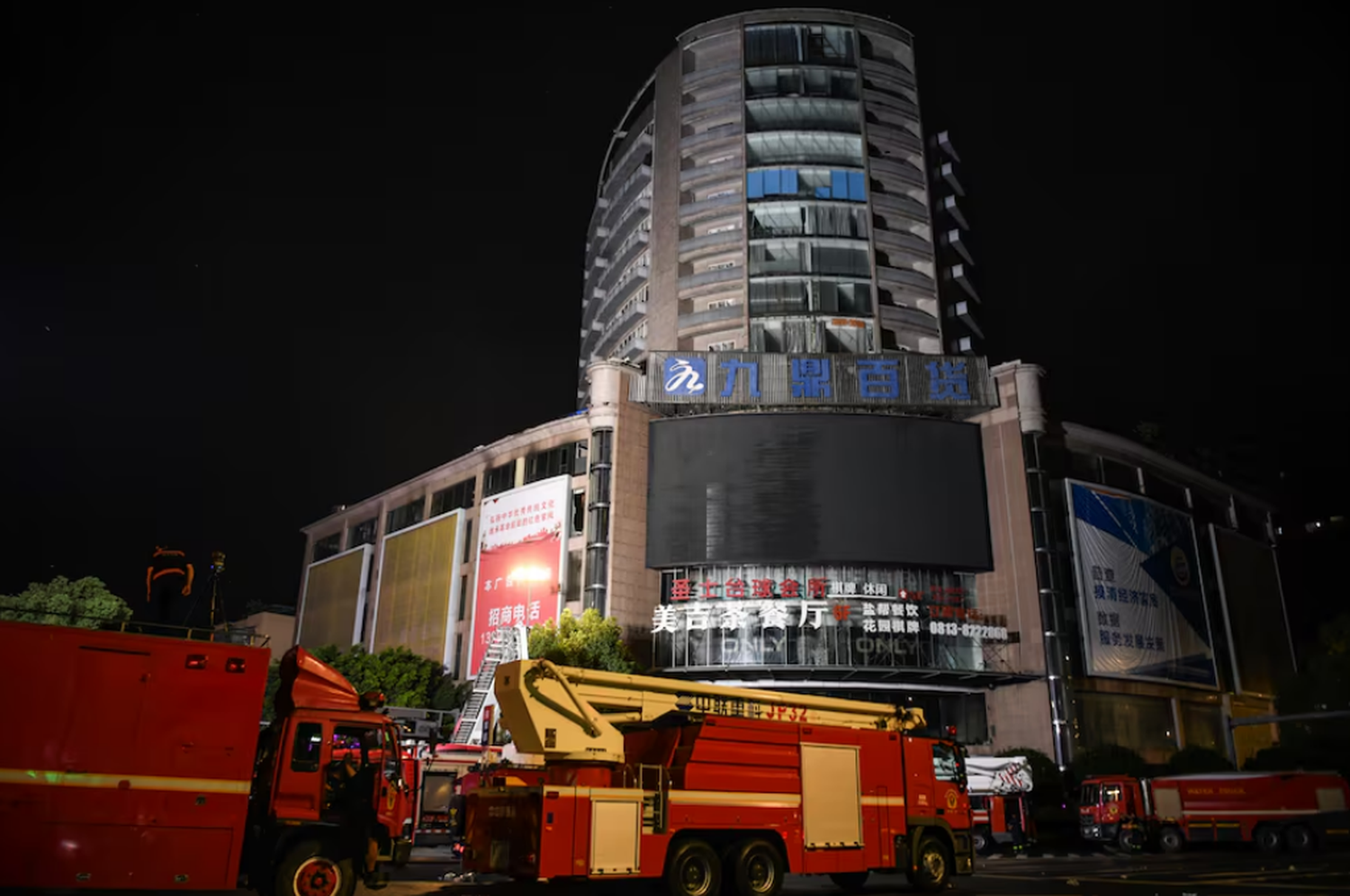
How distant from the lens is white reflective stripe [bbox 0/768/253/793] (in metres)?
13.7

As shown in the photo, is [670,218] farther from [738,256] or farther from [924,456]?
[924,456]

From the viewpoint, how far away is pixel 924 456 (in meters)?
63.5

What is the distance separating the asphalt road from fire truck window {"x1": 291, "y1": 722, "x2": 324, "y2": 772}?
149 inches

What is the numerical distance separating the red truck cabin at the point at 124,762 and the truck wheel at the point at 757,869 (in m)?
8.69

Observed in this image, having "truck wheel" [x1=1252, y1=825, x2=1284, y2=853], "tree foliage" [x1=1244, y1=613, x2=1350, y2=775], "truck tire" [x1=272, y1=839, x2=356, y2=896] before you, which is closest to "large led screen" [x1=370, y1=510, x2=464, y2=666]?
"truck wheel" [x1=1252, y1=825, x2=1284, y2=853]

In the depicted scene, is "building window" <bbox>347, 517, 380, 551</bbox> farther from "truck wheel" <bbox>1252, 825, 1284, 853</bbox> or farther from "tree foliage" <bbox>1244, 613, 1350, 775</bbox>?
"truck wheel" <bbox>1252, 825, 1284, 853</bbox>

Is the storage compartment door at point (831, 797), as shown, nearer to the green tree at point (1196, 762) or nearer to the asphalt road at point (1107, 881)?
the asphalt road at point (1107, 881)

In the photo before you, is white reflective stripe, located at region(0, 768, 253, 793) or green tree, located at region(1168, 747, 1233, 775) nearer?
white reflective stripe, located at region(0, 768, 253, 793)

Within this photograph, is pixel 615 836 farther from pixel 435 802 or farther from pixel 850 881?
pixel 435 802

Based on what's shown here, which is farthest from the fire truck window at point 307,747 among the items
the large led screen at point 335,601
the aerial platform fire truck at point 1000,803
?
the large led screen at point 335,601

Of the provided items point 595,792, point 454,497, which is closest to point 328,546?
point 454,497

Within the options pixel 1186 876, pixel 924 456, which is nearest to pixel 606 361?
pixel 924 456

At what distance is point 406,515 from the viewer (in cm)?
8444

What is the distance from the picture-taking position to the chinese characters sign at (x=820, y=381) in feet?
211
